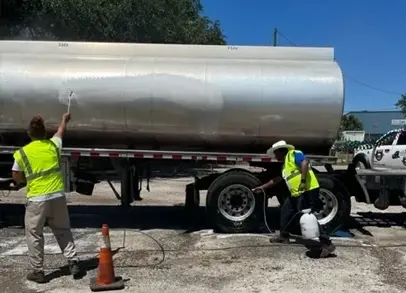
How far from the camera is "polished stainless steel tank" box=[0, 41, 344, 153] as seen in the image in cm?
895

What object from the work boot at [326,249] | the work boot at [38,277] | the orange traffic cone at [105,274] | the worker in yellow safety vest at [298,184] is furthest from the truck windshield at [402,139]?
the work boot at [38,277]

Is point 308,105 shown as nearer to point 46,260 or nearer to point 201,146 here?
point 201,146

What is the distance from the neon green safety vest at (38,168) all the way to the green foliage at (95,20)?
1054 centimetres

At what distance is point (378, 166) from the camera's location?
1130 cm

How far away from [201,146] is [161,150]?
2.33ft

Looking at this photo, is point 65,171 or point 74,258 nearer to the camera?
point 74,258

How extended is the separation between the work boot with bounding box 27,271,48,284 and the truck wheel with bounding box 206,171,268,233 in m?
3.43

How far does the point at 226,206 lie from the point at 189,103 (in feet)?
6.07

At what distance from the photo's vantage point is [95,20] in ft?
55.0

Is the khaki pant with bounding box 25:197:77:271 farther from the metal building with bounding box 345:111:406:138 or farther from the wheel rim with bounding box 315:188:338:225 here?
the metal building with bounding box 345:111:406:138

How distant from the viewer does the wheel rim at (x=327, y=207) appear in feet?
30.0

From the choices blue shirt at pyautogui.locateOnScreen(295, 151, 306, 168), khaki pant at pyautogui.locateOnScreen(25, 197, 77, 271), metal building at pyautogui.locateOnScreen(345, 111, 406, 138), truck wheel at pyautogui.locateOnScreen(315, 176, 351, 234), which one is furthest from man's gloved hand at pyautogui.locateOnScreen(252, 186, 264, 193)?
metal building at pyautogui.locateOnScreen(345, 111, 406, 138)

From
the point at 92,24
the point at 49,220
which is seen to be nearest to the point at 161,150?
the point at 49,220

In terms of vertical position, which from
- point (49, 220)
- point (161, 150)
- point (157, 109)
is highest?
point (157, 109)
